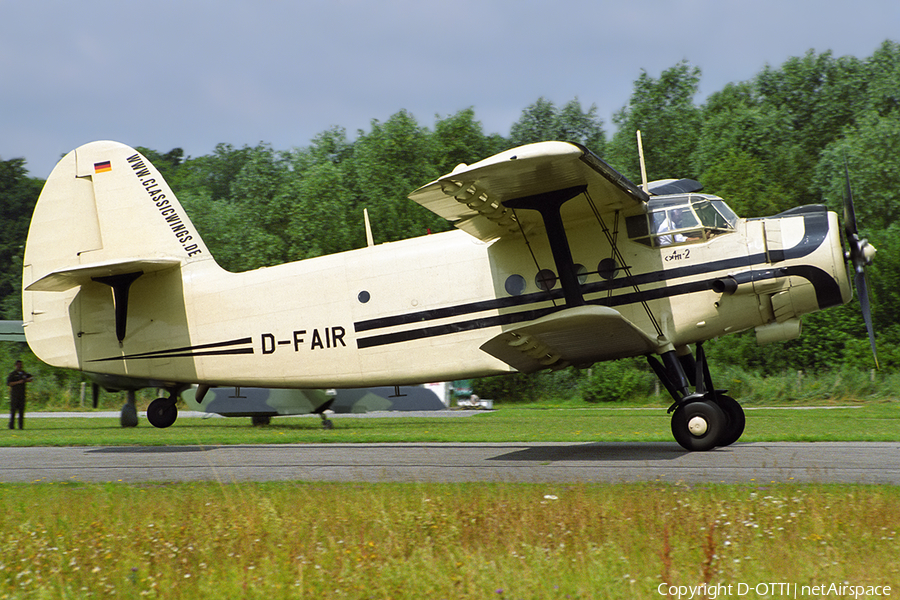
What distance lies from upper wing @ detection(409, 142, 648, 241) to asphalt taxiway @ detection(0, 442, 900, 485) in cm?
332

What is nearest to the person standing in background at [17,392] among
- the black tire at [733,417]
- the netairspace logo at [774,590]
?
the black tire at [733,417]

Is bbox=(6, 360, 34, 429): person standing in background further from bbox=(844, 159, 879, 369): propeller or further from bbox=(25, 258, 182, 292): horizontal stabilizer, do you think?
bbox=(844, 159, 879, 369): propeller

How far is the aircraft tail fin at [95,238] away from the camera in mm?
13422

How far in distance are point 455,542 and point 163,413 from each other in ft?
36.9

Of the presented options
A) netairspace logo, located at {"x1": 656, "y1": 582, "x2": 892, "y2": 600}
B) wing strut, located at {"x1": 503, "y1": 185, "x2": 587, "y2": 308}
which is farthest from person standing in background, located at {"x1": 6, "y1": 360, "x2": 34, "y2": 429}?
netairspace logo, located at {"x1": 656, "y1": 582, "x2": 892, "y2": 600}

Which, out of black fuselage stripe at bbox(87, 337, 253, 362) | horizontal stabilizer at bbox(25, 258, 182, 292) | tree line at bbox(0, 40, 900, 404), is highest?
tree line at bbox(0, 40, 900, 404)

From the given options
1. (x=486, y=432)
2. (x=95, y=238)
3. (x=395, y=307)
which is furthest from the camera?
(x=486, y=432)

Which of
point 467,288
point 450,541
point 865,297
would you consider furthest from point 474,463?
point 865,297

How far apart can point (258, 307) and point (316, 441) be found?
131 inches

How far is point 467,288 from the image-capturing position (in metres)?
11.8

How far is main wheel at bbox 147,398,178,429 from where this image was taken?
601 inches

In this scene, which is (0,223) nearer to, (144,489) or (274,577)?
(144,489)

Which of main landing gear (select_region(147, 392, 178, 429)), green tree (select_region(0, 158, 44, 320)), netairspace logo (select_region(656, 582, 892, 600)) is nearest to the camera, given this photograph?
netairspace logo (select_region(656, 582, 892, 600))

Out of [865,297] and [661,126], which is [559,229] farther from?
[661,126]
